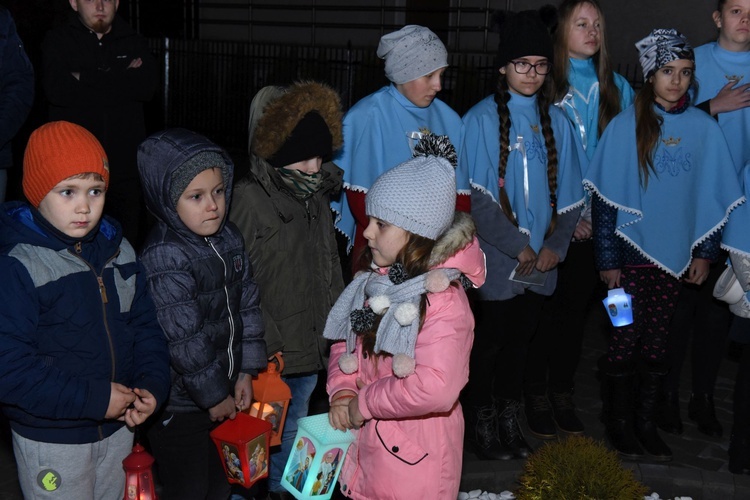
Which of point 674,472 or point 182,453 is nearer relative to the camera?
point 182,453

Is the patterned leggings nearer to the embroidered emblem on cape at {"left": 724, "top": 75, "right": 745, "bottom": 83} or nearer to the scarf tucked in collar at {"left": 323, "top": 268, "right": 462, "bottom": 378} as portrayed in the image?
the embroidered emblem on cape at {"left": 724, "top": 75, "right": 745, "bottom": 83}

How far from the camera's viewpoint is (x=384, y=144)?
16.2 ft

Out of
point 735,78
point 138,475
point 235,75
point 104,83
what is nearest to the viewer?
point 138,475

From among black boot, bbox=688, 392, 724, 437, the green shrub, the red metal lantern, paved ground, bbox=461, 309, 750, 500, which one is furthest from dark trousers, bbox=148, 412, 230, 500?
black boot, bbox=688, 392, 724, 437

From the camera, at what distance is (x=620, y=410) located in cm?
544

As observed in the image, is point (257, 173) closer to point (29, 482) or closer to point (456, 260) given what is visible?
point (456, 260)

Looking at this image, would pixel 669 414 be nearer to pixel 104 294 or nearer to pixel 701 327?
pixel 701 327

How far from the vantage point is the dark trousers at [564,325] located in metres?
5.58

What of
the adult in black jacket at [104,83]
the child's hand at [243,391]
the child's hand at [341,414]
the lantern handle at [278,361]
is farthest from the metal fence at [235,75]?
the child's hand at [341,414]

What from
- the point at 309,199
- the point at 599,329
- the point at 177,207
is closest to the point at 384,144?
the point at 309,199

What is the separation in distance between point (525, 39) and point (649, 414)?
2389 mm

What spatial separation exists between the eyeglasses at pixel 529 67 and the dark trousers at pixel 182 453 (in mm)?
2594

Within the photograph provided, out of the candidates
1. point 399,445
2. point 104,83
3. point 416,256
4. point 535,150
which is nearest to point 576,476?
point 399,445

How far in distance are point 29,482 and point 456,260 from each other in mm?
1816
